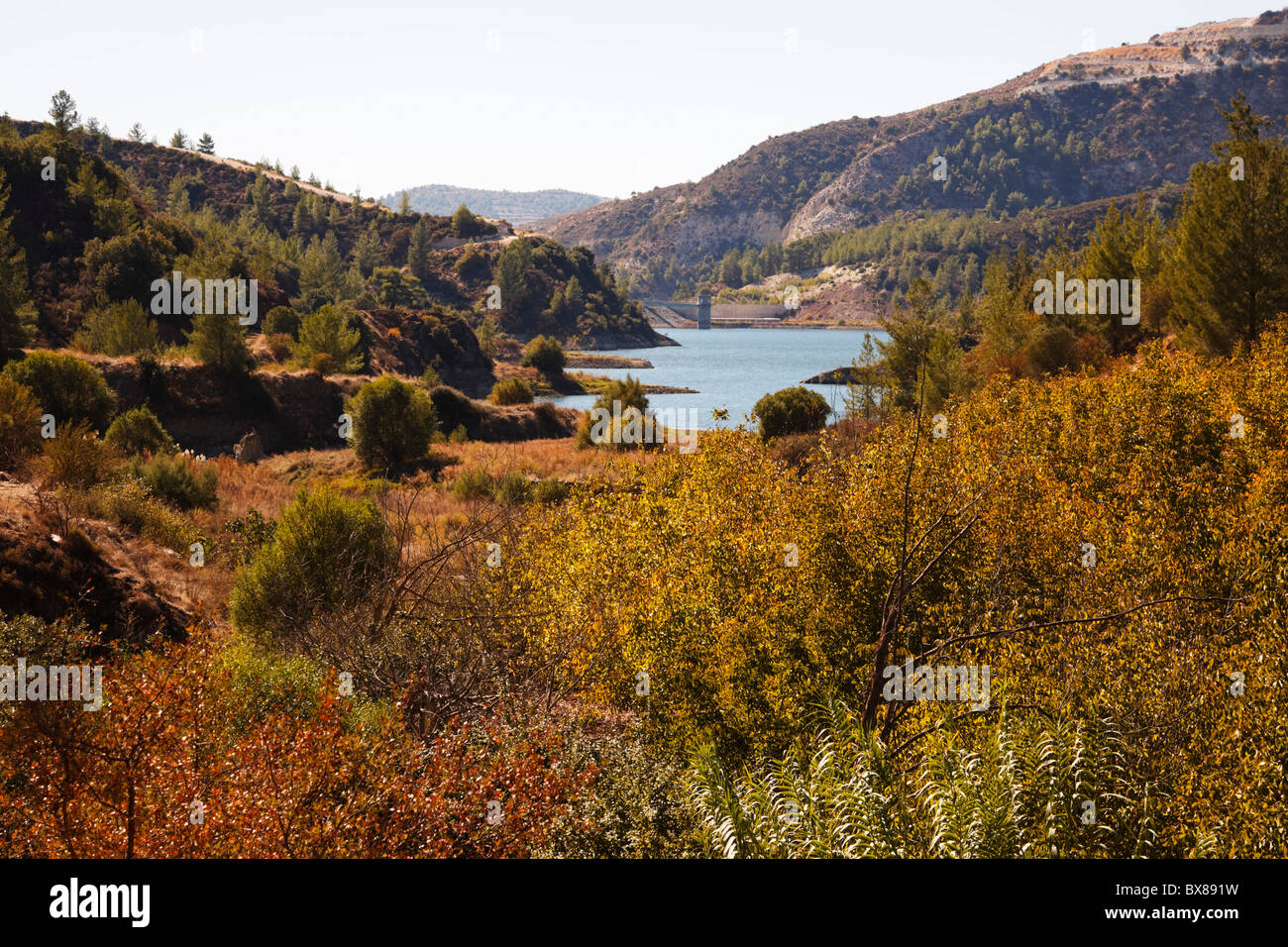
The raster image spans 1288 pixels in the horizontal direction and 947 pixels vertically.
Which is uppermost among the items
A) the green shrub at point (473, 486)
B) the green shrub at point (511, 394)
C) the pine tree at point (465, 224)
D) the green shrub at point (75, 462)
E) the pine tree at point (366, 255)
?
the pine tree at point (465, 224)

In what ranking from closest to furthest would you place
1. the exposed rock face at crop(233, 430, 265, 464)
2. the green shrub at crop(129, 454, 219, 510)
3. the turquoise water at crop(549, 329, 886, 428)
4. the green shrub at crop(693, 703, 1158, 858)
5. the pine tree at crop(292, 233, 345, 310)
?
the green shrub at crop(693, 703, 1158, 858), the green shrub at crop(129, 454, 219, 510), the exposed rock face at crop(233, 430, 265, 464), the turquoise water at crop(549, 329, 886, 428), the pine tree at crop(292, 233, 345, 310)

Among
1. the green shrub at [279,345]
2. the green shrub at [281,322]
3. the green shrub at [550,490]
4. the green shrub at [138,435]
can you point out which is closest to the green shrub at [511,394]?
the green shrub at [279,345]

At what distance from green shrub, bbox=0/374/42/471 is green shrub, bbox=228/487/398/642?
1324cm

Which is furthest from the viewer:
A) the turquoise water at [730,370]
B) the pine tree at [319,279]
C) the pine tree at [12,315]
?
the pine tree at [319,279]

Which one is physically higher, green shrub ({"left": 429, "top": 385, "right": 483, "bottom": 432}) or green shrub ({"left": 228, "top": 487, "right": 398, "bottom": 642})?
green shrub ({"left": 429, "top": 385, "right": 483, "bottom": 432})

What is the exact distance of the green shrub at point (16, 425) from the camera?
1215 inches

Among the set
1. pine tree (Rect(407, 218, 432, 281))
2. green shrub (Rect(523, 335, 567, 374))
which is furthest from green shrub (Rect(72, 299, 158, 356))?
pine tree (Rect(407, 218, 432, 281))

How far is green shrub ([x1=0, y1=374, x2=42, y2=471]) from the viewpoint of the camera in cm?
3085

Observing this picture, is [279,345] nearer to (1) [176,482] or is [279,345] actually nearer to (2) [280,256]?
(1) [176,482]

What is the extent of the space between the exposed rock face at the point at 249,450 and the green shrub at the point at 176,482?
14.1 meters

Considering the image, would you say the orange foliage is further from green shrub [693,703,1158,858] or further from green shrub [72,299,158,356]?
green shrub [72,299,158,356]

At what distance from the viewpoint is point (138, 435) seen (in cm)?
4425

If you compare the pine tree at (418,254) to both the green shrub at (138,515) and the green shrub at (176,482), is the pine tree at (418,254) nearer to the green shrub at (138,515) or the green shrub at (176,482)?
the green shrub at (176,482)

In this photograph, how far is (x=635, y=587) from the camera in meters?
16.7
